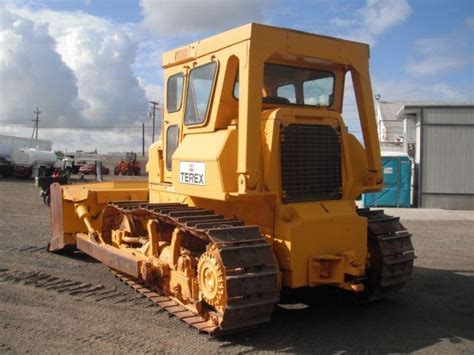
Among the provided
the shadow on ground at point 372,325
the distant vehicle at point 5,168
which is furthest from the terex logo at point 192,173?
the distant vehicle at point 5,168

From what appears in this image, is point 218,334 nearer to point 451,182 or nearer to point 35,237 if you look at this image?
point 35,237

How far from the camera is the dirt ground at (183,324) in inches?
197

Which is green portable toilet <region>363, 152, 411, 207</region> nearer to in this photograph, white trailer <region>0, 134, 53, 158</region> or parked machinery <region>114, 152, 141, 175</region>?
white trailer <region>0, 134, 53, 158</region>

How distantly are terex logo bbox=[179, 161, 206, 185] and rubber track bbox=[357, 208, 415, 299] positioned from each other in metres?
2.13

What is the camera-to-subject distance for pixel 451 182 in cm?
1853

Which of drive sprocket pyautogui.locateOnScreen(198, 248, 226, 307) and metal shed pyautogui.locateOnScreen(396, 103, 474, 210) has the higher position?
metal shed pyautogui.locateOnScreen(396, 103, 474, 210)

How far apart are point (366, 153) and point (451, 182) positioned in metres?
13.6

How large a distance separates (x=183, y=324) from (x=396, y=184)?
1455cm

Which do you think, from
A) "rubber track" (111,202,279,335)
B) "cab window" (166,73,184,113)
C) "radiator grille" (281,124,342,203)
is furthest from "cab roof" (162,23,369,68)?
"rubber track" (111,202,279,335)

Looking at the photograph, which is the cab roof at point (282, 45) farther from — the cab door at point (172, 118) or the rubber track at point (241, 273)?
the rubber track at point (241, 273)

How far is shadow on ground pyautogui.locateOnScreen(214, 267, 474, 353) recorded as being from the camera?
505cm

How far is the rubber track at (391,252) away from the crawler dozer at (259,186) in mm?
16

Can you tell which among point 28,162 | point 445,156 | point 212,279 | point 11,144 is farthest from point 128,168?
point 212,279

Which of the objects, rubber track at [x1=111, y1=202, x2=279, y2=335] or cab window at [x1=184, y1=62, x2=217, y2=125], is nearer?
rubber track at [x1=111, y1=202, x2=279, y2=335]
